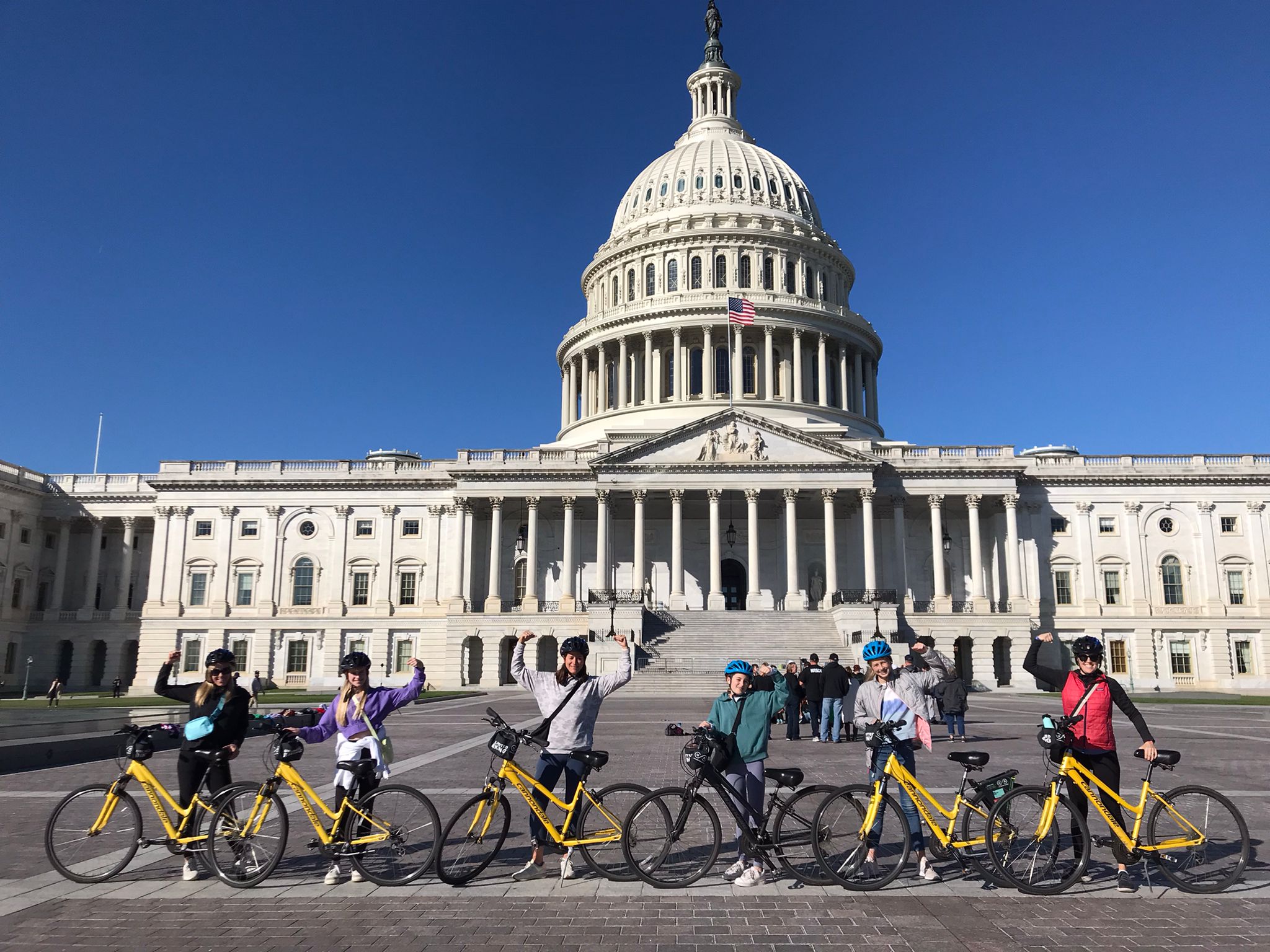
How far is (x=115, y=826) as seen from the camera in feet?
31.8

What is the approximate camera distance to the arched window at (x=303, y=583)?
6556cm

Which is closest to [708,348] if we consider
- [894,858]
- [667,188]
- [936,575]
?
[667,188]

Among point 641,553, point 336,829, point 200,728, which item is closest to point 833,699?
point 336,829

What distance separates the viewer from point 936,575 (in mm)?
60000

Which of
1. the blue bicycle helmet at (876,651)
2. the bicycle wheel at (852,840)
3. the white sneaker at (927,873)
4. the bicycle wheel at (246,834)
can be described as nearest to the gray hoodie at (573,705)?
the bicycle wheel at (852,840)

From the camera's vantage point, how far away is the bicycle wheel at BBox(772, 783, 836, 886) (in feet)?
30.2

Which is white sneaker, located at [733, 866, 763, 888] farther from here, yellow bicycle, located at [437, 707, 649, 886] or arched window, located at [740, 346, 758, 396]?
arched window, located at [740, 346, 758, 396]

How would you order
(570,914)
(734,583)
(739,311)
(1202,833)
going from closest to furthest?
(570,914) → (1202,833) → (734,583) → (739,311)

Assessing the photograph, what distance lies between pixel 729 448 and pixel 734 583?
10.9 meters

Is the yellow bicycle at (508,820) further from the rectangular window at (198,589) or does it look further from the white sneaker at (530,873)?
the rectangular window at (198,589)

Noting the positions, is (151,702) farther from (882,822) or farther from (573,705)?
(882,822)

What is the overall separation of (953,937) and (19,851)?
32.2 feet

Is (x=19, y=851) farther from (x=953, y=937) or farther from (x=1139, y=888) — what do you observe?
(x=1139, y=888)

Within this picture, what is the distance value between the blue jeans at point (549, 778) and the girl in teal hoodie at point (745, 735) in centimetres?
137
